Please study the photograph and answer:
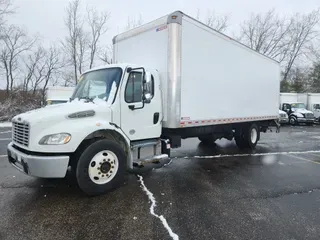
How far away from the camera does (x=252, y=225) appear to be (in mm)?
3285

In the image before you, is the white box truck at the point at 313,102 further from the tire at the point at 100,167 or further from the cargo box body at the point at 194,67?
the tire at the point at 100,167

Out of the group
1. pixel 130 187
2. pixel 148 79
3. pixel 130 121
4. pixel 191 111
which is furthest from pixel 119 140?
pixel 191 111

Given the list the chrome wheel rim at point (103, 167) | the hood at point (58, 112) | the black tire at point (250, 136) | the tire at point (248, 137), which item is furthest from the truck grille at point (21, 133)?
the black tire at point (250, 136)

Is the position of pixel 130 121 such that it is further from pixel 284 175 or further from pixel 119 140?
pixel 284 175

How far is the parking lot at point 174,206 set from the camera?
3.11 meters

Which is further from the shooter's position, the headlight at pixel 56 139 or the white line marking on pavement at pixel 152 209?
the headlight at pixel 56 139

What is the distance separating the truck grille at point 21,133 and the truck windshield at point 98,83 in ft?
4.41

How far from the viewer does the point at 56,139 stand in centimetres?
391

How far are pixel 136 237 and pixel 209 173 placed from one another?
333 centimetres

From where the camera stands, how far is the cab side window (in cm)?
486

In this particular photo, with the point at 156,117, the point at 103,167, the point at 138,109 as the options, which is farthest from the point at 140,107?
the point at 103,167

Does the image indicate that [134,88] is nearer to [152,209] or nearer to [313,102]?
[152,209]

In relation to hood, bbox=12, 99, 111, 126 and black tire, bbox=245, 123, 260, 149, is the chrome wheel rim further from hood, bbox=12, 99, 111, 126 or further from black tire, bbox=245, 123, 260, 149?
black tire, bbox=245, 123, 260, 149

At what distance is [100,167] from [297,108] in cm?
2328
